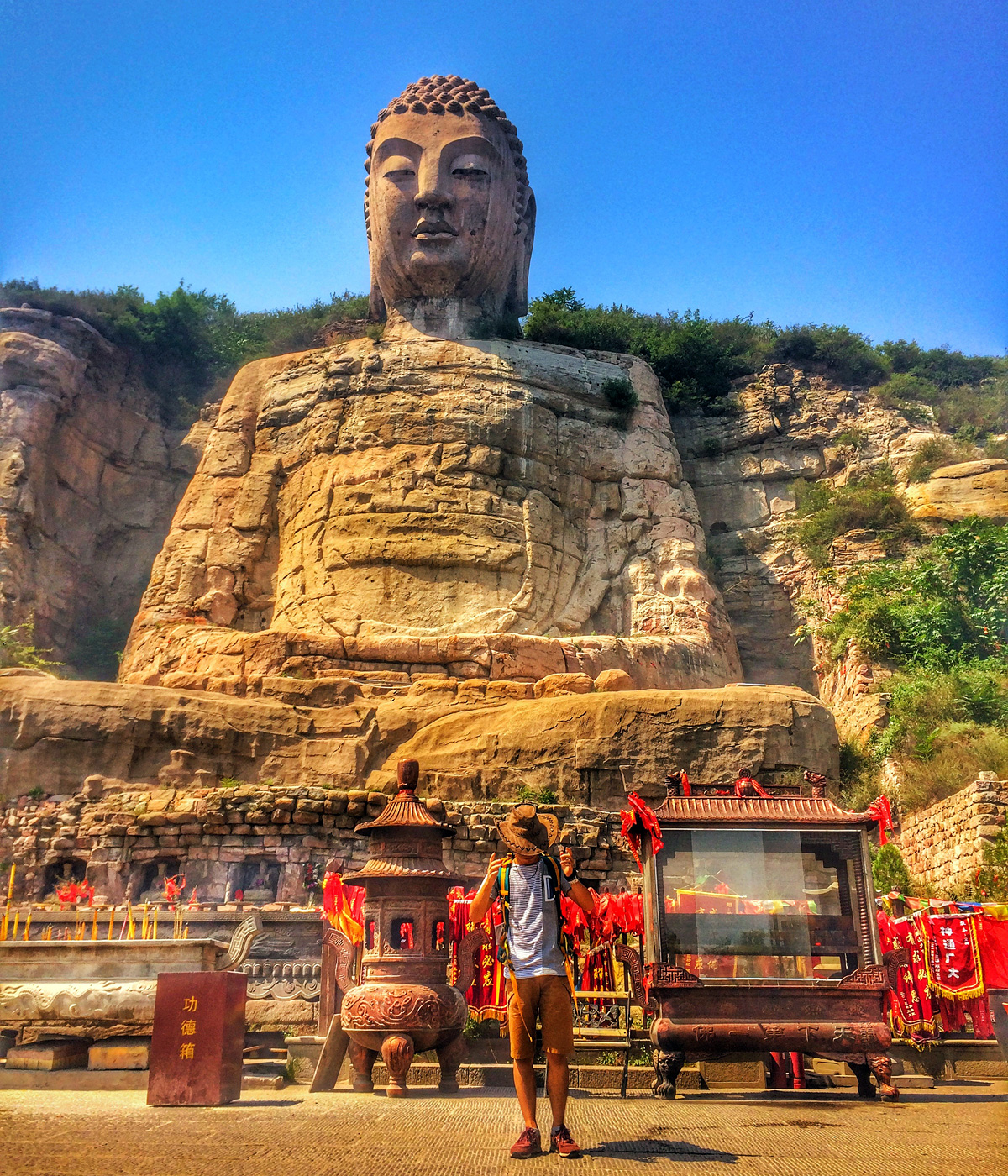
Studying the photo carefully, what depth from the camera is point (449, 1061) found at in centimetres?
617

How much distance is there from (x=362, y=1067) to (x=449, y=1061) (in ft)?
1.57

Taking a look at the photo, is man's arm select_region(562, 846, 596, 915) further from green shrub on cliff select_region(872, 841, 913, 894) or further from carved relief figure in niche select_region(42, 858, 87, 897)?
carved relief figure in niche select_region(42, 858, 87, 897)

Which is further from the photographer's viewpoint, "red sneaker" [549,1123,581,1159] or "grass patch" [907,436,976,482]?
"grass patch" [907,436,976,482]

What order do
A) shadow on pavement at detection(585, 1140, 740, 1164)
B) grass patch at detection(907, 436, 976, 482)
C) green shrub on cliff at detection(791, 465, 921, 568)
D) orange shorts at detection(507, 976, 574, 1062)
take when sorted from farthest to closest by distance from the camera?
grass patch at detection(907, 436, 976, 482) → green shrub on cliff at detection(791, 465, 921, 568) → orange shorts at detection(507, 976, 574, 1062) → shadow on pavement at detection(585, 1140, 740, 1164)

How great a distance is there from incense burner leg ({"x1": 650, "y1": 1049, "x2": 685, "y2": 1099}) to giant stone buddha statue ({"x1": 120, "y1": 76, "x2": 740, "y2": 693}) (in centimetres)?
972

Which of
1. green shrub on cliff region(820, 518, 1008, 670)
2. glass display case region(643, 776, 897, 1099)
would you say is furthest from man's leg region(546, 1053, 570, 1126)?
green shrub on cliff region(820, 518, 1008, 670)

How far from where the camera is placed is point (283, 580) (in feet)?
58.8

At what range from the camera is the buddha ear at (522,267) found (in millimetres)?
21266

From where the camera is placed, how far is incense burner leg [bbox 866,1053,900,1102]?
5.67m

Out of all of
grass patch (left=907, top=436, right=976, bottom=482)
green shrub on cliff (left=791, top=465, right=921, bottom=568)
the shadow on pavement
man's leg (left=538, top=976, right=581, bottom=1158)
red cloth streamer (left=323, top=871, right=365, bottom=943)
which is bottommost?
the shadow on pavement

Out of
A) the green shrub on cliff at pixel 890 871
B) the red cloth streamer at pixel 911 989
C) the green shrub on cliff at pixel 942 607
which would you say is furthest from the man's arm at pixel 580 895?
the green shrub on cliff at pixel 942 607

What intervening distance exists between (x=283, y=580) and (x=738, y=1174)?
598 inches

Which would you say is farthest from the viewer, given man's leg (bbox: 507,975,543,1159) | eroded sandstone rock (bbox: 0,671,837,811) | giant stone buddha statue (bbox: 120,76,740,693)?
giant stone buddha statue (bbox: 120,76,740,693)

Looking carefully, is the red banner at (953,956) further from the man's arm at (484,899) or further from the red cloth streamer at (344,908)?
the man's arm at (484,899)
